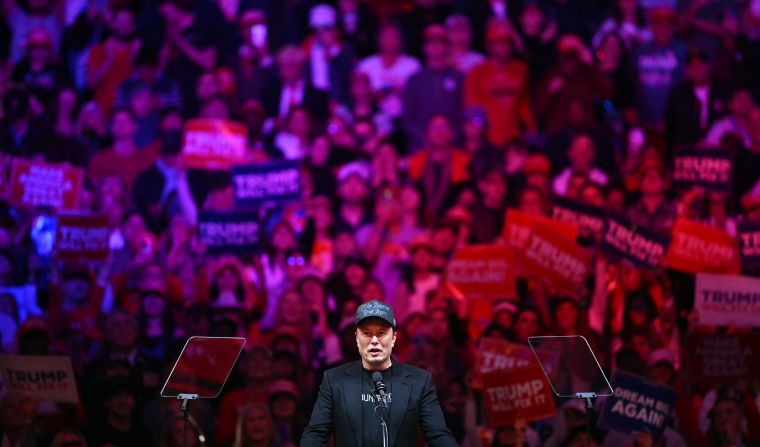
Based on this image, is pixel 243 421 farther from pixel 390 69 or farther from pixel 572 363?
pixel 390 69

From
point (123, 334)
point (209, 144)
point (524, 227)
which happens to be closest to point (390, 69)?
point (209, 144)

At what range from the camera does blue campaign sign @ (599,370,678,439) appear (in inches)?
301

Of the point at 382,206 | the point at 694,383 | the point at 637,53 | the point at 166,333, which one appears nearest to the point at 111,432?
the point at 166,333

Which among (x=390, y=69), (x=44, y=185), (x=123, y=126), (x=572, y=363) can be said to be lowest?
(x=572, y=363)

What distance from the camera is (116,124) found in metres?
11.8

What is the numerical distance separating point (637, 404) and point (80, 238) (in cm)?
486

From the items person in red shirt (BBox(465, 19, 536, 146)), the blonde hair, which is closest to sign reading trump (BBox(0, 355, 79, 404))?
the blonde hair

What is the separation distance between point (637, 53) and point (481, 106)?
1576mm

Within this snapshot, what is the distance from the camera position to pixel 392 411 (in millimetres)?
4375

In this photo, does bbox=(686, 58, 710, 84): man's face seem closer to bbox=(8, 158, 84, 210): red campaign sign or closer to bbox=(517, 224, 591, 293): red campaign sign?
bbox=(517, 224, 591, 293): red campaign sign

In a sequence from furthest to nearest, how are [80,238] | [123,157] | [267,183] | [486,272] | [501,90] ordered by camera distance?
1. [123,157]
2. [501,90]
3. [267,183]
4. [80,238]
5. [486,272]

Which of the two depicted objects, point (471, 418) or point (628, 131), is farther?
point (628, 131)

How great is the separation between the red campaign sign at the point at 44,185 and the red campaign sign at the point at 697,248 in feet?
16.7

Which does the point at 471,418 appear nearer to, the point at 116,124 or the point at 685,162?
the point at 685,162
